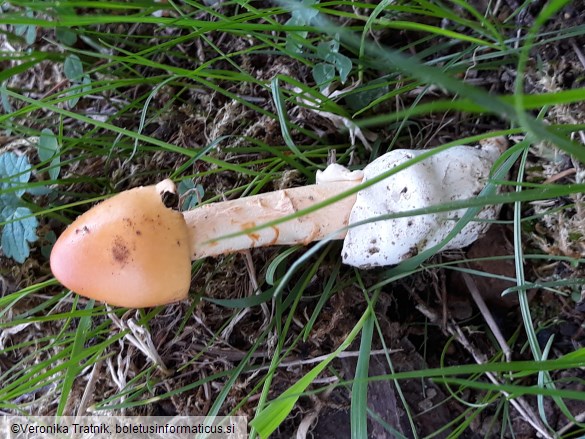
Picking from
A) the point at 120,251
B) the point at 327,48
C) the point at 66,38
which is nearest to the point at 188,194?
the point at 120,251

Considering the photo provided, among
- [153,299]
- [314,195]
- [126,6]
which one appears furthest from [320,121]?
[153,299]

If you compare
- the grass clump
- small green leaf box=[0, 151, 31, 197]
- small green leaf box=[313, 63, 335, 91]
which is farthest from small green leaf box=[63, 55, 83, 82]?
small green leaf box=[313, 63, 335, 91]

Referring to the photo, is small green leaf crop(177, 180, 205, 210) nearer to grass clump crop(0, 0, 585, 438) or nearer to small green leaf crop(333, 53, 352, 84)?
grass clump crop(0, 0, 585, 438)

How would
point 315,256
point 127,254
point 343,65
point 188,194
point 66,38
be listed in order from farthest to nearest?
point 66,38 < point 188,194 < point 315,256 < point 343,65 < point 127,254

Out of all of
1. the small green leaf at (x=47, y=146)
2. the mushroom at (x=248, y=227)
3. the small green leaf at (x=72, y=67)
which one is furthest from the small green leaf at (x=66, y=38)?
the mushroom at (x=248, y=227)

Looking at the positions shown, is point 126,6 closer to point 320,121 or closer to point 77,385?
point 320,121

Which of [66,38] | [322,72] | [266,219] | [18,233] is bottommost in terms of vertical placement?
[18,233]

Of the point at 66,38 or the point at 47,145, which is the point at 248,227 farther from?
the point at 66,38

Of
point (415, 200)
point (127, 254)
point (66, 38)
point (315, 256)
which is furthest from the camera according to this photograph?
point (66, 38)
